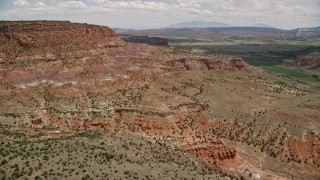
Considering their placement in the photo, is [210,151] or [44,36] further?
[44,36]

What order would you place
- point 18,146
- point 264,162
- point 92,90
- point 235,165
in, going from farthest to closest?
point 92,90 → point 264,162 → point 235,165 → point 18,146

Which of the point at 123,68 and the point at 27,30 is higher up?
the point at 27,30

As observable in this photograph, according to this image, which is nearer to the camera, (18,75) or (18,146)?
(18,146)

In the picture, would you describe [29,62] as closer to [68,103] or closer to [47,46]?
[47,46]

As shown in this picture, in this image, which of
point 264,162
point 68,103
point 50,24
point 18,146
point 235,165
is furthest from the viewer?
point 50,24

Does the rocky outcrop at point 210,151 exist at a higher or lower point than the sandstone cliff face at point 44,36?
lower

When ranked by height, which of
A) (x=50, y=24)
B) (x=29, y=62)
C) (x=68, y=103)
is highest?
(x=50, y=24)

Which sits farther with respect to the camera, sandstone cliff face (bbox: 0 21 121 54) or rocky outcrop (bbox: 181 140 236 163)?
sandstone cliff face (bbox: 0 21 121 54)

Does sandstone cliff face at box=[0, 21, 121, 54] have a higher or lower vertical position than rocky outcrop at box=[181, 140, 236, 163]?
higher

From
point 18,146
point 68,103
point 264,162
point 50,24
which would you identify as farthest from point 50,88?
point 264,162

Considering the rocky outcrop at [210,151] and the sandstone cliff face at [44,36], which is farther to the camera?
the sandstone cliff face at [44,36]

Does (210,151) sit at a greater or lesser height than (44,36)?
lesser
